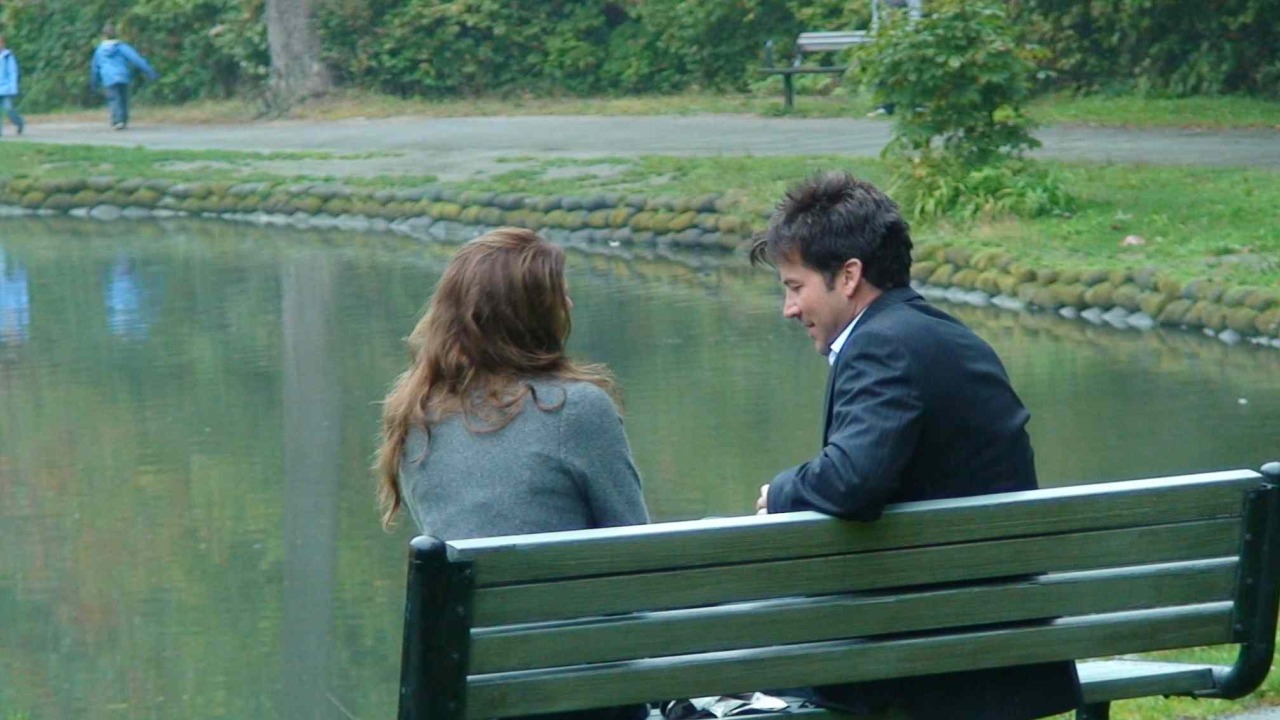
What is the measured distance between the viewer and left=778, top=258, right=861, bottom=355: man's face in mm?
3855

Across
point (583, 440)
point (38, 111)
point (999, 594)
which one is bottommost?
point (38, 111)

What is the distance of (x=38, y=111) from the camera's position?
3472 cm

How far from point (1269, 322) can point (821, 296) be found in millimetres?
8701

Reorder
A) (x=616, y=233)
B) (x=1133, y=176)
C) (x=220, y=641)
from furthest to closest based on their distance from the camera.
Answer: (x=616, y=233) < (x=1133, y=176) < (x=220, y=641)

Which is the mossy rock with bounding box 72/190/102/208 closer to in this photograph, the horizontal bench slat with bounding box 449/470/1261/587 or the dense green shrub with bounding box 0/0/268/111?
the dense green shrub with bounding box 0/0/268/111

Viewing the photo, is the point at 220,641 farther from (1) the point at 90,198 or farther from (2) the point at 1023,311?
(1) the point at 90,198

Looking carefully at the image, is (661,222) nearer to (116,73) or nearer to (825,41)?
(825,41)

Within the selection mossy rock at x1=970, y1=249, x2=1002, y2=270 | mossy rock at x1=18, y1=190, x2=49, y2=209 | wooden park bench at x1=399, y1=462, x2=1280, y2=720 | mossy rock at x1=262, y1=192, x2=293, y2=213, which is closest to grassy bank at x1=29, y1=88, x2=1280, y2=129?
mossy rock at x1=970, y1=249, x2=1002, y2=270

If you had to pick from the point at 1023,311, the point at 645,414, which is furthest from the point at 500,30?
the point at 645,414

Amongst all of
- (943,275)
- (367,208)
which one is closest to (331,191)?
(367,208)

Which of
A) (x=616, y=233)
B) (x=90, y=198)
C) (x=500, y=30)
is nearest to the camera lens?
(x=616, y=233)

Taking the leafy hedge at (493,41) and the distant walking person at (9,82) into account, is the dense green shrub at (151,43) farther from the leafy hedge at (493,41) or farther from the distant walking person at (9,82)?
the distant walking person at (9,82)

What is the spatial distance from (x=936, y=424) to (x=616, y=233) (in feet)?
48.8

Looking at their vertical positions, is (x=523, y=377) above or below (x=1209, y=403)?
above
